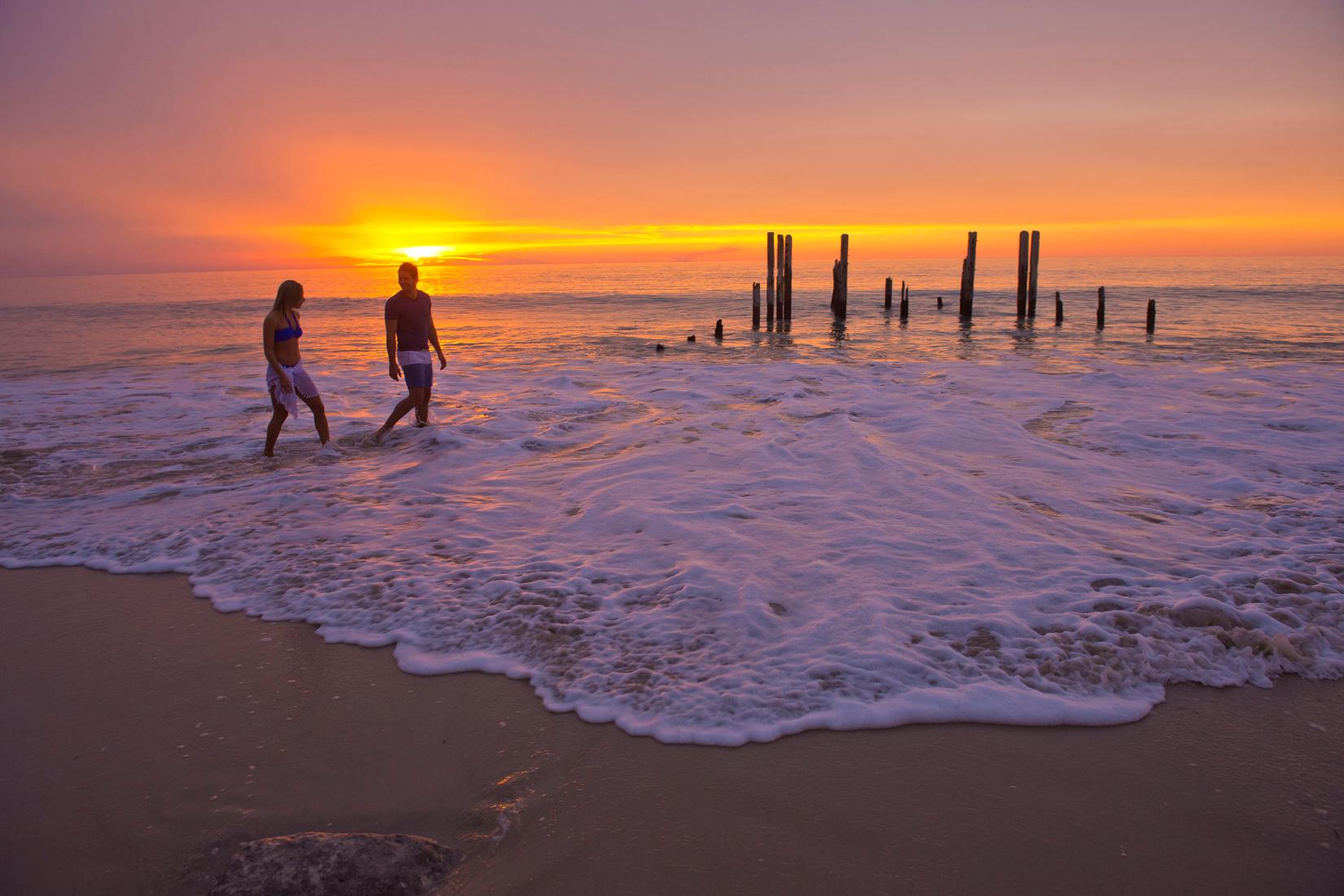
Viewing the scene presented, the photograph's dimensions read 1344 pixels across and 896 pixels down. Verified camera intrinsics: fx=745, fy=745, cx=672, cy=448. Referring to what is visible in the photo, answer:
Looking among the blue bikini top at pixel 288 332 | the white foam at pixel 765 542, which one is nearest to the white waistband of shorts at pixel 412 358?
the white foam at pixel 765 542

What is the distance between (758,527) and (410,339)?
5161 mm

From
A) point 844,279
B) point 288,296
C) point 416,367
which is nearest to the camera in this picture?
point 288,296

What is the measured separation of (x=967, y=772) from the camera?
2973 mm

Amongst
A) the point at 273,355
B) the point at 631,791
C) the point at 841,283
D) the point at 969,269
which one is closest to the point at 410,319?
the point at 273,355

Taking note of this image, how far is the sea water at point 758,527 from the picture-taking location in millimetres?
3764

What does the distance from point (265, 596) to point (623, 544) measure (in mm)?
2369

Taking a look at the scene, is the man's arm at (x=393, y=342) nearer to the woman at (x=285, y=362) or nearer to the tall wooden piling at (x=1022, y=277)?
the woman at (x=285, y=362)

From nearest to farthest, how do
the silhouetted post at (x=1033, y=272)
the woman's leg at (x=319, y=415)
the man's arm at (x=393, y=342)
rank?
1. the woman's leg at (x=319, y=415)
2. the man's arm at (x=393, y=342)
3. the silhouetted post at (x=1033, y=272)

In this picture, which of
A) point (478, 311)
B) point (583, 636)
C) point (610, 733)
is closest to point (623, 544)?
point (583, 636)

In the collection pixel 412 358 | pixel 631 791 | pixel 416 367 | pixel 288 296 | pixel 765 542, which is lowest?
pixel 631 791

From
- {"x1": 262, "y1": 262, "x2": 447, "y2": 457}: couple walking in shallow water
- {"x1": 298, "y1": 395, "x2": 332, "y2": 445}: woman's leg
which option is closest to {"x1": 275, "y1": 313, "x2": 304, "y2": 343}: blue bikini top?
{"x1": 262, "y1": 262, "x2": 447, "y2": 457}: couple walking in shallow water

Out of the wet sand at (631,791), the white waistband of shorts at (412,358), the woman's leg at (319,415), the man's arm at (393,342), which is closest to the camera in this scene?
the wet sand at (631,791)

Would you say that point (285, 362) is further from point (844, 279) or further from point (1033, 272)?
point (1033, 272)

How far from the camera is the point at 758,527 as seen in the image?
5844 millimetres
